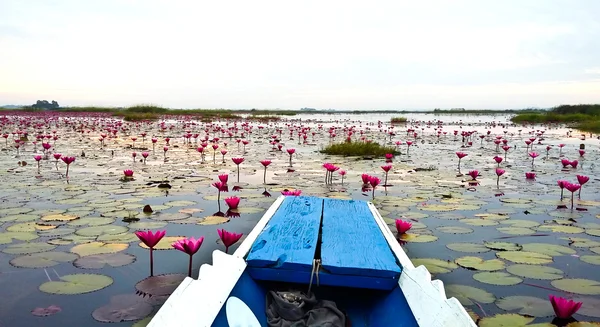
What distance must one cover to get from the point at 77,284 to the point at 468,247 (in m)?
2.63

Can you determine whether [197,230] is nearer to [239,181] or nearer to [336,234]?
[336,234]

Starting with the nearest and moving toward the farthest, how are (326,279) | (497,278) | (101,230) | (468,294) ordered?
(326,279) < (468,294) < (497,278) < (101,230)

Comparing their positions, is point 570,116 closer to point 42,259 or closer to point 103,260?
point 103,260

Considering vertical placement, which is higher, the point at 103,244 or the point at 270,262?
the point at 270,262

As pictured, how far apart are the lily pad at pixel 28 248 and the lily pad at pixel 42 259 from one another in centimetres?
8

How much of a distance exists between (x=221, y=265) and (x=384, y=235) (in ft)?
3.95

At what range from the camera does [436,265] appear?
3.09 m

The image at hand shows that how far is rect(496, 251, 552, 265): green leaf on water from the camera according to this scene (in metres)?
3.14

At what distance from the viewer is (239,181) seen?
20.2 ft

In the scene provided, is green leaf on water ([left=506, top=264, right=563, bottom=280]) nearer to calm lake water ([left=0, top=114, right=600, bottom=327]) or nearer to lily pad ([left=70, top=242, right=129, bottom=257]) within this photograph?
calm lake water ([left=0, top=114, right=600, bottom=327])

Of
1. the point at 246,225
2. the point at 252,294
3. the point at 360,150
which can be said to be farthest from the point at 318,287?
the point at 360,150

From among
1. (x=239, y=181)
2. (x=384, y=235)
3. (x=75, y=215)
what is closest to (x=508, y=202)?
(x=384, y=235)

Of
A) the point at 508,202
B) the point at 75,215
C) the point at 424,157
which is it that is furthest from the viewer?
the point at 424,157

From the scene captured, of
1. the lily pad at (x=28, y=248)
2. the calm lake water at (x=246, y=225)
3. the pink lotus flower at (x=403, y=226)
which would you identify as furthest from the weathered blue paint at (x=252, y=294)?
the lily pad at (x=28, y=248)
